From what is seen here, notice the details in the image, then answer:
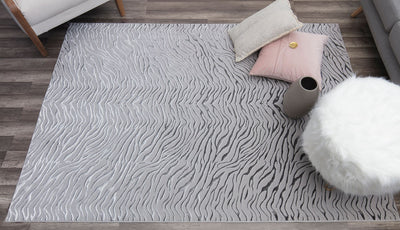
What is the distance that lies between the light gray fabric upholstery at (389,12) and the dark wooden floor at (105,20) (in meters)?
0.29

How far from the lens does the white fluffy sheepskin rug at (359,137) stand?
110 cm

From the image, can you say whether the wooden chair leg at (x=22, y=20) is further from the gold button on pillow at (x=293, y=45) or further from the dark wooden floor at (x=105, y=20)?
the gold button on pillow at (x=293, y=45)

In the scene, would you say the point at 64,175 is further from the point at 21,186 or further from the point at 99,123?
the point at 99,123

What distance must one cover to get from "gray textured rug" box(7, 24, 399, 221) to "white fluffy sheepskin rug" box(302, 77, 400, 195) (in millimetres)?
270

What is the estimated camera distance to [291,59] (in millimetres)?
1610

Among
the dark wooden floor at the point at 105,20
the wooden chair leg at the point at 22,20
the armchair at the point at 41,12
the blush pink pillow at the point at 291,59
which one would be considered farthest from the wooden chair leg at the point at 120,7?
the blush pink pillow at the point at 291,59

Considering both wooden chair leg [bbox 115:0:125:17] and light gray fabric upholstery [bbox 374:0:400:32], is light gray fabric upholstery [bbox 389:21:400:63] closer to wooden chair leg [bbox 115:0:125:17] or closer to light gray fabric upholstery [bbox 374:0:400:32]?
light gray fabric upholstery [bbox 374:0:400:32]

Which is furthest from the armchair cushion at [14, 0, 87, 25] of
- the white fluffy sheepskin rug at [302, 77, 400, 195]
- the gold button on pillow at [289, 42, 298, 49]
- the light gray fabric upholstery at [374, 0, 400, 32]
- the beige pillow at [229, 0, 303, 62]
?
the light gray fabric upholstery at [374, 0, 400, 32]

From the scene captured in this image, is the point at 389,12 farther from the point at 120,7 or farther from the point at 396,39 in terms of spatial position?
the point at 120,7

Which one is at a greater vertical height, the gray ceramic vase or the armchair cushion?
the armchair cushion

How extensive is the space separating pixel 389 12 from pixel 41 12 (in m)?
2.09

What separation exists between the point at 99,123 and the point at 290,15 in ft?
4.43

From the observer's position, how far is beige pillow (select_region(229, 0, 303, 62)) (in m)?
1.66

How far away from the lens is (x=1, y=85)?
5.86 feet
